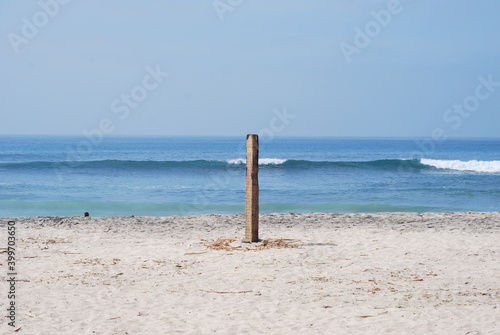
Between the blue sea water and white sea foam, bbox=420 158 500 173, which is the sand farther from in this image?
white sea foam, bbox=420 158 500 173

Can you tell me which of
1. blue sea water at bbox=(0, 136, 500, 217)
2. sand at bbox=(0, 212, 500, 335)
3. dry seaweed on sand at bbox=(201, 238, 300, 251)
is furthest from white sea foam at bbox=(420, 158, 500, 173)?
dry seaweed on sand at bbox=(201, 238, 300, 251)

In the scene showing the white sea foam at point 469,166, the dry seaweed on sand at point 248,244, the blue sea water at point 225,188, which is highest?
the white sea foam at point 469,166

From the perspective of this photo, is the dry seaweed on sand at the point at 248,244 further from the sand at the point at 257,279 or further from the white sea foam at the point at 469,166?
the white sea foam at the point at 469,166

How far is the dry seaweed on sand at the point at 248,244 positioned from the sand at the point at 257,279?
0.04 meters

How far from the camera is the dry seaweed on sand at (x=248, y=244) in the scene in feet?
31.1

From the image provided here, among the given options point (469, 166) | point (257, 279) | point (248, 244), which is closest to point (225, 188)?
point (248, 244)

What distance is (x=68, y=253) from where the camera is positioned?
29.8 feet

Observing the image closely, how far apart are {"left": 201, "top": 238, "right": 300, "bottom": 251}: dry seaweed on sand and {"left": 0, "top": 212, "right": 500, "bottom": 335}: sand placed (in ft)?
0.14

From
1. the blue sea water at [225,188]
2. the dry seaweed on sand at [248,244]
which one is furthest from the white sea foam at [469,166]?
the dry seaweed on sand at [248,244]

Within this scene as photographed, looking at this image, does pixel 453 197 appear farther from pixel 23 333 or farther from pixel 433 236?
pixel 23 333

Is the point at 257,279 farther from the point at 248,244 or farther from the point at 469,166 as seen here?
the point at 469,166

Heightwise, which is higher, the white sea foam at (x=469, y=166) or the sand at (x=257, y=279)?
the white sea foam at (x=469, y=166)

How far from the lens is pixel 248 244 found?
9719mm

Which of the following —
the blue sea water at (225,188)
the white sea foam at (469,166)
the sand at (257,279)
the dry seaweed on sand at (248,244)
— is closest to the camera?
the sand at (257,279)
